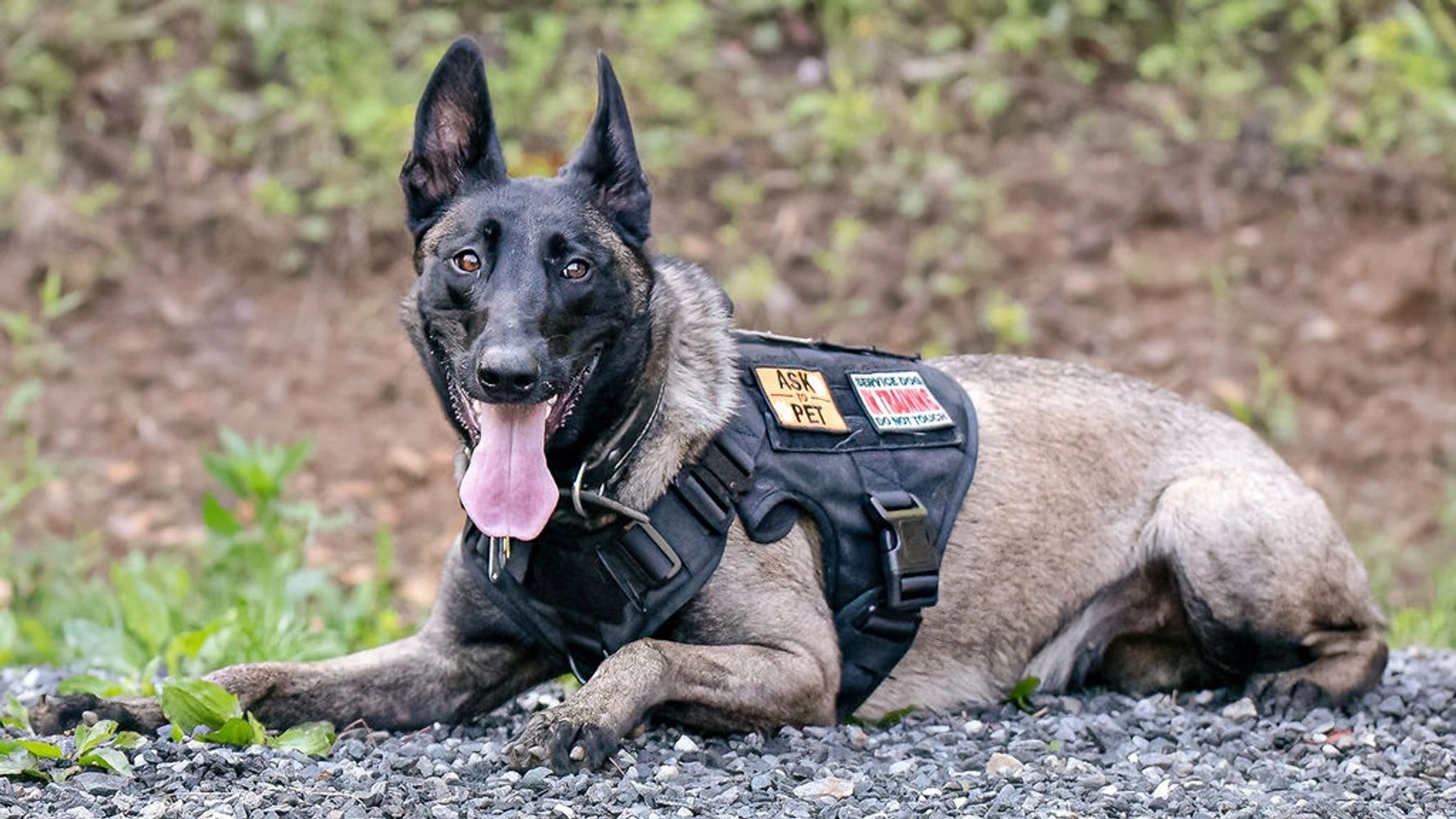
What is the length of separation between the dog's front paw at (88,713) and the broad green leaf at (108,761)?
0.97ft

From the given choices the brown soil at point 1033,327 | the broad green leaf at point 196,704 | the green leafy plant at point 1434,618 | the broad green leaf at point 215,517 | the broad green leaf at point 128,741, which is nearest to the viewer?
the broad green leaf at point 128,741

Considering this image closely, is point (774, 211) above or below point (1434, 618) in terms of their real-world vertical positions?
above

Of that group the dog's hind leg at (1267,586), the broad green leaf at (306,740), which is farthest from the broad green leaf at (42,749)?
the dog's hind leg at (1267,586)

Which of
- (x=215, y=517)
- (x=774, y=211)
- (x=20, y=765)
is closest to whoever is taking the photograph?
(x=20, y=765)

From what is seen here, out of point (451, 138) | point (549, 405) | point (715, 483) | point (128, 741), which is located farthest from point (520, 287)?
point (128, 741)

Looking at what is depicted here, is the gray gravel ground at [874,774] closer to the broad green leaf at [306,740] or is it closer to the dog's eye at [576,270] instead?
the broad green leaf at [306,740]

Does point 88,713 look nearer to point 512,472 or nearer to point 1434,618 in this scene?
point 512,472

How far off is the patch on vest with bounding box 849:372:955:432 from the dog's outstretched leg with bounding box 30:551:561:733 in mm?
1122

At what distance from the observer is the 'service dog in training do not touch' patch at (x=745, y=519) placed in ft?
13.6

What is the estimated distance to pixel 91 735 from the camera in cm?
384

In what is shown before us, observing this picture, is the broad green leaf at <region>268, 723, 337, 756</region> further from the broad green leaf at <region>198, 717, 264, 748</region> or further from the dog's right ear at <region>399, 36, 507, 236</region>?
the dog's right ear at <region>399, 36, 507, 236</region>

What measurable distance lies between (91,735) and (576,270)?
Result: 5.03 feet

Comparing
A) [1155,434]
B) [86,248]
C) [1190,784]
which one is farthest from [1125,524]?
[86,248]

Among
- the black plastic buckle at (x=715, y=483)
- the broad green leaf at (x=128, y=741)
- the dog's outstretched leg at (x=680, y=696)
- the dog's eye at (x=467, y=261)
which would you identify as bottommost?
the dog's outstretched leg at (x=680, y=696)
